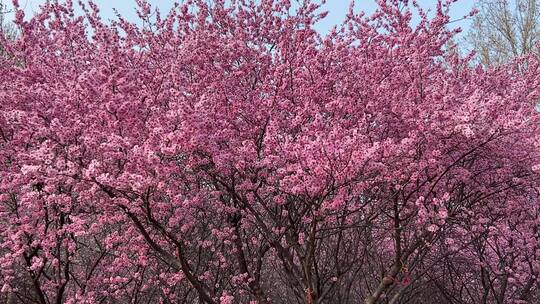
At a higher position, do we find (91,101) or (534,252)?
(91,101)

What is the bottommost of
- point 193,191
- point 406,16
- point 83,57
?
point 193,191

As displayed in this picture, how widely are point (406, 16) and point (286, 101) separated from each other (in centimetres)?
251

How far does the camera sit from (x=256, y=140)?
22.3 feet

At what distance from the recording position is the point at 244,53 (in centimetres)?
735

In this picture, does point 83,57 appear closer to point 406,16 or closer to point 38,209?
point 38,209

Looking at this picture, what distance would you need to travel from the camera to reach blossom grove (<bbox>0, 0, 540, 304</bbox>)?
5.45 metres

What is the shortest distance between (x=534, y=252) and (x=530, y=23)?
12.7 meters

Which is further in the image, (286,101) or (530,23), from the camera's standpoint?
(530,23)

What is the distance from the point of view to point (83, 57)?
7.45 meters

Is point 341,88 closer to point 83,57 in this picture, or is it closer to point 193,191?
point 193,191

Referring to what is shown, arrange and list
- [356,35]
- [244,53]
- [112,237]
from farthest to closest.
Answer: [356,35] → [244,53] → [112,237]

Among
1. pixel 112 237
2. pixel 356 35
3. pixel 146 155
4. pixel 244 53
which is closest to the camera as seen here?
pixel 146 155

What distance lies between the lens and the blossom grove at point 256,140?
17.9 feet

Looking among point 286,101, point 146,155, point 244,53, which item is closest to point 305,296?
point 286,101
